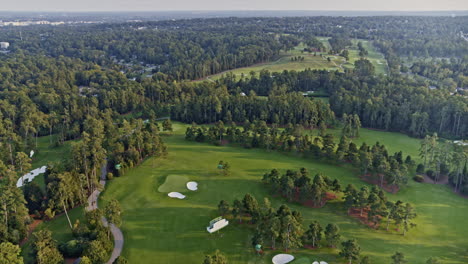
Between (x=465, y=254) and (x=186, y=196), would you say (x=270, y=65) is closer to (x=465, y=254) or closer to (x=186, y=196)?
(x=186, y=196)

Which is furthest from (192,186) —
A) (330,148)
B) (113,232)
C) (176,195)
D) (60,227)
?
(330,148)

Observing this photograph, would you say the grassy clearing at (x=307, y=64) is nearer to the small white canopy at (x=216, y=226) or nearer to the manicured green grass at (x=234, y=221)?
the manicured green grass at (x=234, y=221)

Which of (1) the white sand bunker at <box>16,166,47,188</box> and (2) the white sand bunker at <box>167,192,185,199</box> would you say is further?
(1) the white sand bunker at <box>16,166,47,188</box>

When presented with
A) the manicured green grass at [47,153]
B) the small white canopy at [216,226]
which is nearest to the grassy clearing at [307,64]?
the manicured green grass at [47,153]

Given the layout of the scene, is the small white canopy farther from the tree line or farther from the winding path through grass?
the tree line

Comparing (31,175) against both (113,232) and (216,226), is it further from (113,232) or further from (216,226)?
(216,226)

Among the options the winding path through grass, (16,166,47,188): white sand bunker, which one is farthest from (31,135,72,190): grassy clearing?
the winding path through grass
